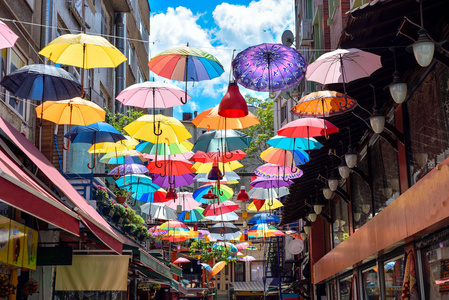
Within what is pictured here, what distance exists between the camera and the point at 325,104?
33.9ft

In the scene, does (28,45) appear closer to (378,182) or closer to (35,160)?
(35,160)

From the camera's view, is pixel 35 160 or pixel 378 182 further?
pixel 378 182

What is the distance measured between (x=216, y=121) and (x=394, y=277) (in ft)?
16.0

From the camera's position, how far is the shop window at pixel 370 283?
39.6 feet

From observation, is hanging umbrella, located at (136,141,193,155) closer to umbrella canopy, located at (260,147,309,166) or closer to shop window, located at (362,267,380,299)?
umbrella canopy, located at (260,147,309,166)

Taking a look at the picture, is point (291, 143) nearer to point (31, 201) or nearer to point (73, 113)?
point (73, 113)

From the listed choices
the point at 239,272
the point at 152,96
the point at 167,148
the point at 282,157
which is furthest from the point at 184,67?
the point at 239,272

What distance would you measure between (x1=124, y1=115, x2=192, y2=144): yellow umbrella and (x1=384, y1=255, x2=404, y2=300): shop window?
5057 millimetres

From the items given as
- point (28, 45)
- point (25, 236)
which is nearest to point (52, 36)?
point (28, 45)

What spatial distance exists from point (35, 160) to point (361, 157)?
23.7ft

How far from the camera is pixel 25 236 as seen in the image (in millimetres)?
11508

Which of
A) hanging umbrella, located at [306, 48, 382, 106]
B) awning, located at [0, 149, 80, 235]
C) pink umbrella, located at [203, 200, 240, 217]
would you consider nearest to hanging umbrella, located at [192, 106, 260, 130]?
hanging umbrella, located at [306, 48, 382, 106]

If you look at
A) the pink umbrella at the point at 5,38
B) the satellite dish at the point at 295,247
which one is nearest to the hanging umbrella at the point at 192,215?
the satellite dish at the point at 295,247

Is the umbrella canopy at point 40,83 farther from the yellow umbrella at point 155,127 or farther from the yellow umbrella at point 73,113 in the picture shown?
the yellow umbrella at point 155,127
